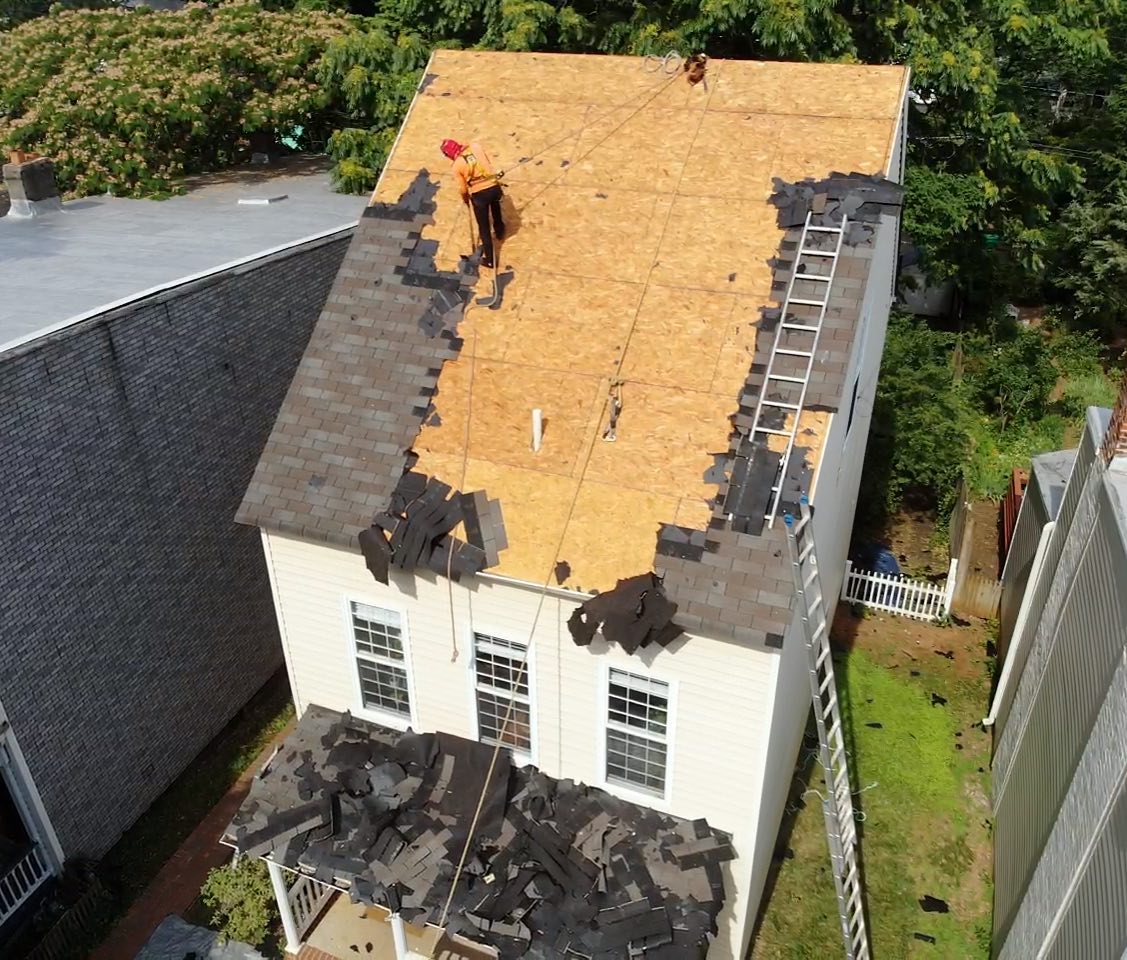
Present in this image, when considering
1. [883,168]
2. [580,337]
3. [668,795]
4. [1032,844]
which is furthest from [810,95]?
[1032,844]

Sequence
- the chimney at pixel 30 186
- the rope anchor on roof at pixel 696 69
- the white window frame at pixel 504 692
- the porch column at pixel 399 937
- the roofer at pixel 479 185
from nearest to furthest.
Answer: the white window frame at pixel 504 692 < the porch column at pixel 399 937 < the roofer at pixel 479 185 < the rope anchor on roof at pixel 696 69 < the chimney at pixel 30 186

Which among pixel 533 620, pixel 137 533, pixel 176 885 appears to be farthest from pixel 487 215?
pixel 176 885

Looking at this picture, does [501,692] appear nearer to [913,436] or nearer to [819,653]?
[819,653]

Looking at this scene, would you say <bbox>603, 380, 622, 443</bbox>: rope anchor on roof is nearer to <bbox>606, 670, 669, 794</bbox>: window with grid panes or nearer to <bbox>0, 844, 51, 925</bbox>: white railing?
<bbox>606, 670, 669, 794</bbox>: window with grid panes

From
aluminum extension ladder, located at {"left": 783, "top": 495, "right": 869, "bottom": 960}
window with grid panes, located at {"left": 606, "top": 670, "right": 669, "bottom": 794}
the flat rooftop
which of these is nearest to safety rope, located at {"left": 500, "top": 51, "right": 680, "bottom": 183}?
the flat rooftop

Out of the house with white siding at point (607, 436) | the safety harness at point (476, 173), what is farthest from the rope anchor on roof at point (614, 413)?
the safety harness at point (476, 173)

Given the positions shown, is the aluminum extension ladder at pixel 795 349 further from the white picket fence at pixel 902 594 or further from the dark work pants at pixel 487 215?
the white picket fence at pixel 902 594

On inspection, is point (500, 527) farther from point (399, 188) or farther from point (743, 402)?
point (399, 188)
